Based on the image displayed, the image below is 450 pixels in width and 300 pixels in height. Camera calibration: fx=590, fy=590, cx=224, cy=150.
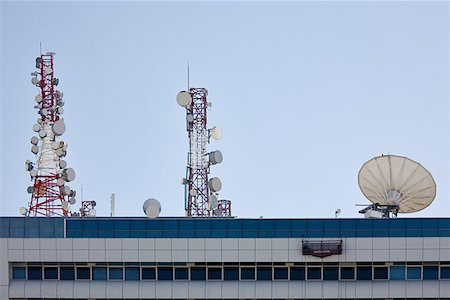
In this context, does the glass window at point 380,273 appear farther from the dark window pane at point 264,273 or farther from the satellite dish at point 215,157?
the satellite dish at point 215,157

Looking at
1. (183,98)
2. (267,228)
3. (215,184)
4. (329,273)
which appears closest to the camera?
(267,228)

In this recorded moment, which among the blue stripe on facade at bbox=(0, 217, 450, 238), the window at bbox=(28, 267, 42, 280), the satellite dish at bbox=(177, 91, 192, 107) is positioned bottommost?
the window at bbox=(28, 267, 42, 280)

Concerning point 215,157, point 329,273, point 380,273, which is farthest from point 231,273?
point 215,157

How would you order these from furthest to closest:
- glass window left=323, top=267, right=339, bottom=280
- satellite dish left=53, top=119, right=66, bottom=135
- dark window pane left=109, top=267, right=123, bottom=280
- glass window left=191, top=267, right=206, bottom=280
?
satellite dish left=53, top=119, right=66, bottom=135, dark window pane left=109, top=267, right=123, bottom=280, glass window left=191, top=267, right=206, bottom=280, glass window left=323, top=267, right=339, bottom=280

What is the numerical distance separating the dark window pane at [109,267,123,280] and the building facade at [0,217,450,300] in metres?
0.06

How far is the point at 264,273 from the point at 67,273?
11178 mm

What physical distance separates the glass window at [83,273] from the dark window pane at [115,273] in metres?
1.25

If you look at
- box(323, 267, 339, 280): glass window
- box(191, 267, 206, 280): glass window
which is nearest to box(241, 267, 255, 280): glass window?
box(191, 267, 206, 280): glass window

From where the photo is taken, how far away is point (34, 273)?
111 ft

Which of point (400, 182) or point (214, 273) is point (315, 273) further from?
point (400, 182)

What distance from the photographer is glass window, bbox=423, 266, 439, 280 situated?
32781 millimetres

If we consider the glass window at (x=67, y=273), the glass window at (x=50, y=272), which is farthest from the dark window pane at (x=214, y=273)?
the glass window at (x=50, y=272)

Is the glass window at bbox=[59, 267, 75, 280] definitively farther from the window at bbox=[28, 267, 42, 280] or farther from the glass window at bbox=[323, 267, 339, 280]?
the glass window at bbox=[323, 267, 339, 280]

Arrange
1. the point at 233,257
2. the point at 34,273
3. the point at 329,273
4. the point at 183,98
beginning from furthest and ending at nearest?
1. the point at 183,98
2. the point at 34,273
3. the point at 329,273
4. the point at 233,257
